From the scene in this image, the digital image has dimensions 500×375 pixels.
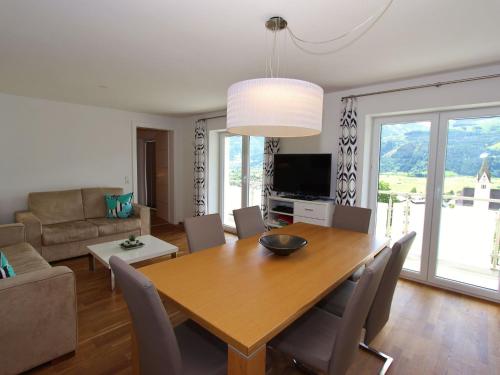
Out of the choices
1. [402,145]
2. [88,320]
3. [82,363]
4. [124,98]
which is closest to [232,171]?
[124,98]

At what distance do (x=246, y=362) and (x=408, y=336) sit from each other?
6.03 feet

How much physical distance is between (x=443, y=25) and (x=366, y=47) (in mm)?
512

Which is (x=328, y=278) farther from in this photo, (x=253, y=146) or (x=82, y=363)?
(x=253, y=146)

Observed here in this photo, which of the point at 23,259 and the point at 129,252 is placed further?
the point at 129,252

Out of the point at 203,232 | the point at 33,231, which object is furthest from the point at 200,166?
the point at 203,232

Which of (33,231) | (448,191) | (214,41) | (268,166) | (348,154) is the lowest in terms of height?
(33,231)

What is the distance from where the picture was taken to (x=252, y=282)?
1.53m

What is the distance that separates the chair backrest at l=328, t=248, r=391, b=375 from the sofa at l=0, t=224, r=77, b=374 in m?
1.69

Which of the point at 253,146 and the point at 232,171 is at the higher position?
the point at 253,146

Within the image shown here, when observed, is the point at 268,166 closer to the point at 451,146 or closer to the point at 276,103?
the point at 451,146

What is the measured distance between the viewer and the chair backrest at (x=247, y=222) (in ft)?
8.55

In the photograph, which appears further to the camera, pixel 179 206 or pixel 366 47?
pixel 179 206

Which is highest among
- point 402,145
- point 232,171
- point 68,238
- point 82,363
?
point 402,145

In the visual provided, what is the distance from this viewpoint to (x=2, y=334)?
1572mm
